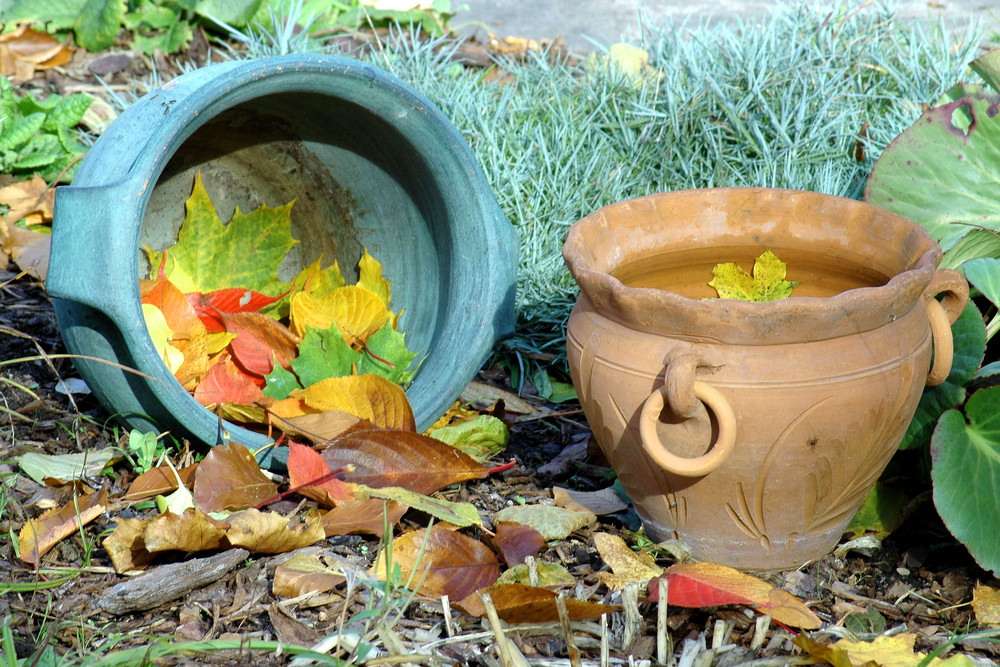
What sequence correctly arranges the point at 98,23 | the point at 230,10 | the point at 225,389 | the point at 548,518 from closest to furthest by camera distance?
the point at 548,518 → the point at 225,389 → the point at 230,10 → the point at 98,23

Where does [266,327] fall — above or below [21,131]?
below

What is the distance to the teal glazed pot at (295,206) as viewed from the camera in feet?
5.05

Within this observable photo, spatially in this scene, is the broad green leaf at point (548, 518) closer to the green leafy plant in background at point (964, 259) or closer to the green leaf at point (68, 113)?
the green leafy plant in background at point (964, 259)

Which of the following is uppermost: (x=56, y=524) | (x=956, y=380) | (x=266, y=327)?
(x=956, y=380)

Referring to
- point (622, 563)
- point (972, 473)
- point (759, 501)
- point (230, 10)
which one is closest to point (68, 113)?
point (230, 10)

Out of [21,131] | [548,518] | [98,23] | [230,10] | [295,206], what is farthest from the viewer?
[98,23]

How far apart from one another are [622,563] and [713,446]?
0.86ft

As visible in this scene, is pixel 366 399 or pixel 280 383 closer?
→ pixel 366 399

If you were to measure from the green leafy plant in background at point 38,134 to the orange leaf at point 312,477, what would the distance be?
147cm

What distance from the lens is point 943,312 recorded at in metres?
1.51

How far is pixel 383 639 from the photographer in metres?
1.24

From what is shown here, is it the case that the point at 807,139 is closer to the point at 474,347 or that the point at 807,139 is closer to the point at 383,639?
the point at 474,347

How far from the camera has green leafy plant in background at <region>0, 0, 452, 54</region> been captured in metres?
3.35

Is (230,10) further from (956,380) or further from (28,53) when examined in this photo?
(956,380)
